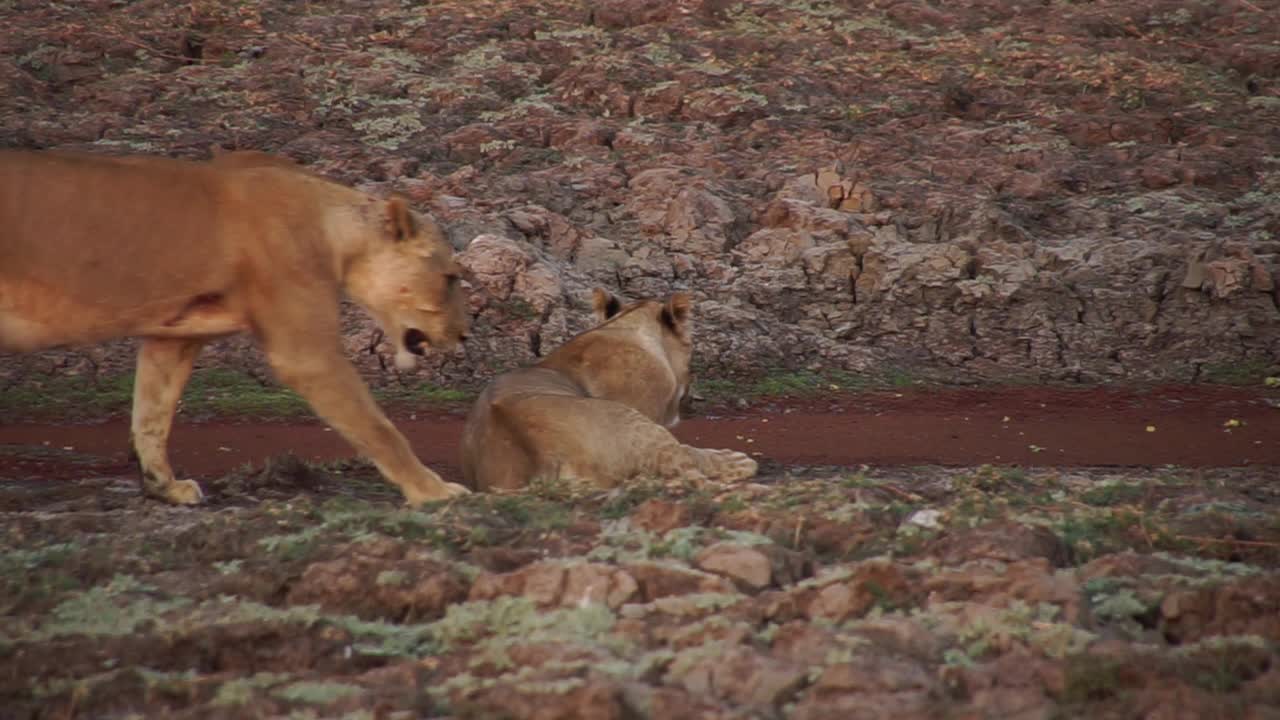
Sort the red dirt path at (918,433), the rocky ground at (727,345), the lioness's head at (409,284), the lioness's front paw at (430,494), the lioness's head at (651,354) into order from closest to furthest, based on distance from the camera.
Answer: the rocky ground at (727,345) → the lioness's front paw at (430,494) → the lioness's head at (409,284) → the lioness's head at (651,354) → the red dirt path at (918,433)

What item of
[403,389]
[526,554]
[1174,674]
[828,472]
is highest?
[1174,674]

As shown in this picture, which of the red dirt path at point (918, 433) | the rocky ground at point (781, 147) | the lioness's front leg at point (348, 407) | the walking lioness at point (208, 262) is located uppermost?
the walking lioness at point (208, 262)

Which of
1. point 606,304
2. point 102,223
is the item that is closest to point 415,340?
point 102,223

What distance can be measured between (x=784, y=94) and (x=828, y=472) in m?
9.75

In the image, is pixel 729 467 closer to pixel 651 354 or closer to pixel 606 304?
pixel 651 354

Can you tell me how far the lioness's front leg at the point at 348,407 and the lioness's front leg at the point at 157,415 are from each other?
951 millimetres

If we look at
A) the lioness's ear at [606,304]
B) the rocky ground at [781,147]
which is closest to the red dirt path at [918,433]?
the rocky ground at [781,147]

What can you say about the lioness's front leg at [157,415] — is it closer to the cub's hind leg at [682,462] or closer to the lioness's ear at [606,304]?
the cub's hind leg at [682,462]

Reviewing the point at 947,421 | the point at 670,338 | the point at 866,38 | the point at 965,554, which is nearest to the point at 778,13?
the point at 866,38

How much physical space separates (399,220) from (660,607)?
325cm

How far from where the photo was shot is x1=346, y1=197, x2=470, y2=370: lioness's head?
807 centimetres

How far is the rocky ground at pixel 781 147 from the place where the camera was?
49.3ft

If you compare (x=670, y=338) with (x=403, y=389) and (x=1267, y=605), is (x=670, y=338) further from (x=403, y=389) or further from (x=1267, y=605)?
(x=1267, y=605)

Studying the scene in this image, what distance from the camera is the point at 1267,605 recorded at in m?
5.36
